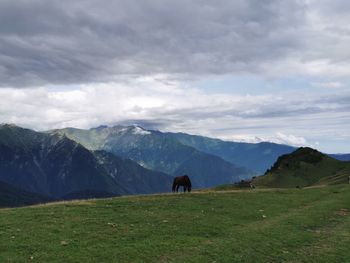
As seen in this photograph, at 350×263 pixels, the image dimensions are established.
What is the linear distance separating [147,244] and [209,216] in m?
13.0

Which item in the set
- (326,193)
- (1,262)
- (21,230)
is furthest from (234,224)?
(326,193)

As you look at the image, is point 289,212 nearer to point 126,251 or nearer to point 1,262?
point 126,251

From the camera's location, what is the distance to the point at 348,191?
68375 mm

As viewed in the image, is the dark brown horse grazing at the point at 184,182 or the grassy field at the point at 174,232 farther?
the dark brown horse grazing at the point at 184,182

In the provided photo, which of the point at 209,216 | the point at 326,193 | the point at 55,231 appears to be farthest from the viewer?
the point at 326,193

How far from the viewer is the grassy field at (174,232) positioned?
25156 mm

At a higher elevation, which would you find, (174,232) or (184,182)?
(184,182)

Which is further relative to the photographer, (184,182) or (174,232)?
(184,182)

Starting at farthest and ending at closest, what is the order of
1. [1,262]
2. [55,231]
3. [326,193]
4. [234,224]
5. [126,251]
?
[326,193]
[234,224]
[55,231]
[126,251]
[1,262]

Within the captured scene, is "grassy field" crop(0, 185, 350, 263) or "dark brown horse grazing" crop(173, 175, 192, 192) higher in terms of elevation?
"dark brown horse grazing" crop(173, 175, 192, 192)

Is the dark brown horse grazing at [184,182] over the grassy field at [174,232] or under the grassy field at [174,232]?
over

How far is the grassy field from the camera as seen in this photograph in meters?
25.2

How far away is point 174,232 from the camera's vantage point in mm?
31375

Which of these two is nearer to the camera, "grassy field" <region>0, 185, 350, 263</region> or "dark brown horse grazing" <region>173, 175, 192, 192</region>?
"grassy field" <region>0, 185, 350, 263</region>
